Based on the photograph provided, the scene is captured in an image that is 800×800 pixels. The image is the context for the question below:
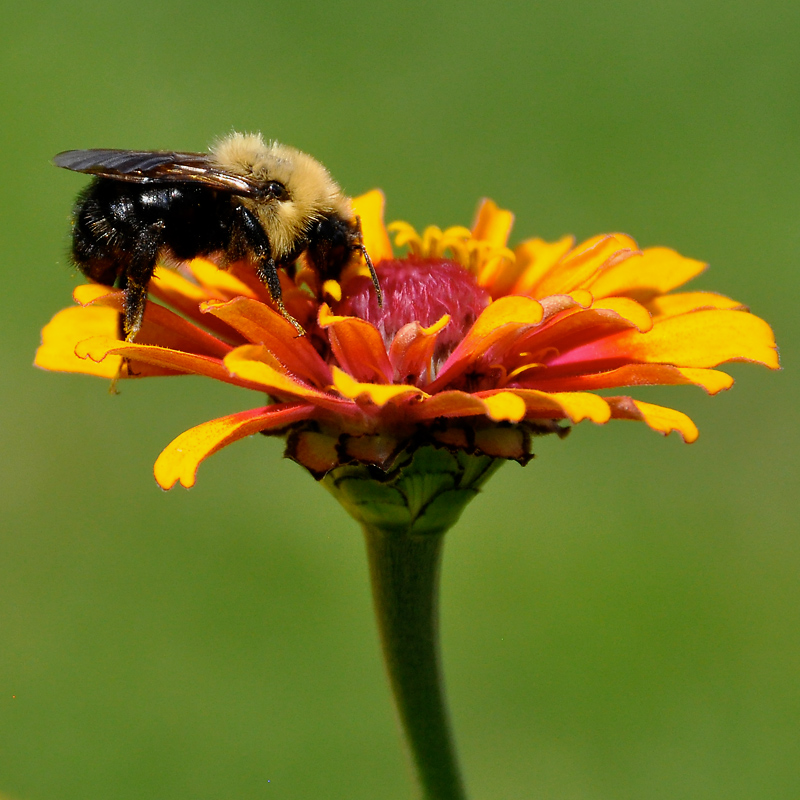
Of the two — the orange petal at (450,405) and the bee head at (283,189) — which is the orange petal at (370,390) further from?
the bee head at (283,189)

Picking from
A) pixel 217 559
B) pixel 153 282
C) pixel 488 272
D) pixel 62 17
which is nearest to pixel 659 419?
pixel 488 272

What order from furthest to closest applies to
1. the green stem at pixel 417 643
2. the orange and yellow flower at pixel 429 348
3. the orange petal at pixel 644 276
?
the orange petal at pixel 644 276
the green stem at pixel 417 643
the orange and yellow flower at pixel 429 348

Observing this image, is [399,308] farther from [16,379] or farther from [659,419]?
[16,379]

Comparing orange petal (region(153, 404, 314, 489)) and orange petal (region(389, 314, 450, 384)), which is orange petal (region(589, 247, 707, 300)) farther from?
orange petal (region(153, 404, 314, 489))

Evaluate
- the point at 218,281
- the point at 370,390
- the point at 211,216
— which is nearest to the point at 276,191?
the point at 211,216

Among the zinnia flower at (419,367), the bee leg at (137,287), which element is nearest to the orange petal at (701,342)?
the zinnia flower at (419,367)

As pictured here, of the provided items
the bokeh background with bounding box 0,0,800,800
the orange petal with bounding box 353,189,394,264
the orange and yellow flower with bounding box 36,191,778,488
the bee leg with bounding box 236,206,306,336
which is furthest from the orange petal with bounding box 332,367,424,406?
the bokeh background with bounding box 0,0,800,800

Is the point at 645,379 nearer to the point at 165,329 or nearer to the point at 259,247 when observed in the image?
the point at 259,247
